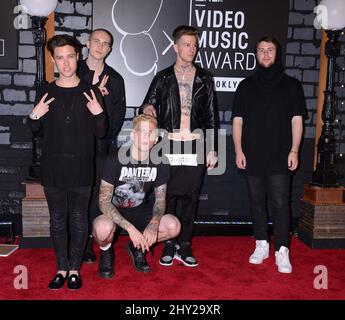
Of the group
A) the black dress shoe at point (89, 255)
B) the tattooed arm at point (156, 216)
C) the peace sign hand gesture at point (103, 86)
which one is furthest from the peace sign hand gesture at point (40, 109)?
the black dress shoe at point (89, 255)

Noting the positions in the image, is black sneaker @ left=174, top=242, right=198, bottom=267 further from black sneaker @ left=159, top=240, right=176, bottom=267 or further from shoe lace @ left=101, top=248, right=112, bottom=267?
shoe lace @ left=101, top=248, right=112, bottom=267

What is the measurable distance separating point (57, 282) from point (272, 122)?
6.28 feet

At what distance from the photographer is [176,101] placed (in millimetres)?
3377

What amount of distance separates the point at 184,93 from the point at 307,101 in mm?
1732

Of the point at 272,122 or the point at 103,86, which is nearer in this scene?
the point at 103,86

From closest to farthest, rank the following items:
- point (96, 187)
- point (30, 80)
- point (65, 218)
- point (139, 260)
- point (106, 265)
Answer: point (65, 218), point (106, 265), point (139, 260), point (96, 187), point (30, 80)

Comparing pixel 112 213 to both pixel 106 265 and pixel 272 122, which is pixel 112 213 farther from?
pixel 272 122

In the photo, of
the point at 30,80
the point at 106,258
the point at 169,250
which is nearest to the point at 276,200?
the point at 169,250

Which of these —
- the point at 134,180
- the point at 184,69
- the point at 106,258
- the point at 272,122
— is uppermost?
the point at 184,69

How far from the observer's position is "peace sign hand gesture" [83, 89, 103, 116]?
2779 mm

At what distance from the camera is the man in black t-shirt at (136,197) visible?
2.94 meters

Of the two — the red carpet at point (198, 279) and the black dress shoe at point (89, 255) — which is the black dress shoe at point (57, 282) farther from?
the black dress shoe at point (89, 255)

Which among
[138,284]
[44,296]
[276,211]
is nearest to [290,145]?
[276,211]
